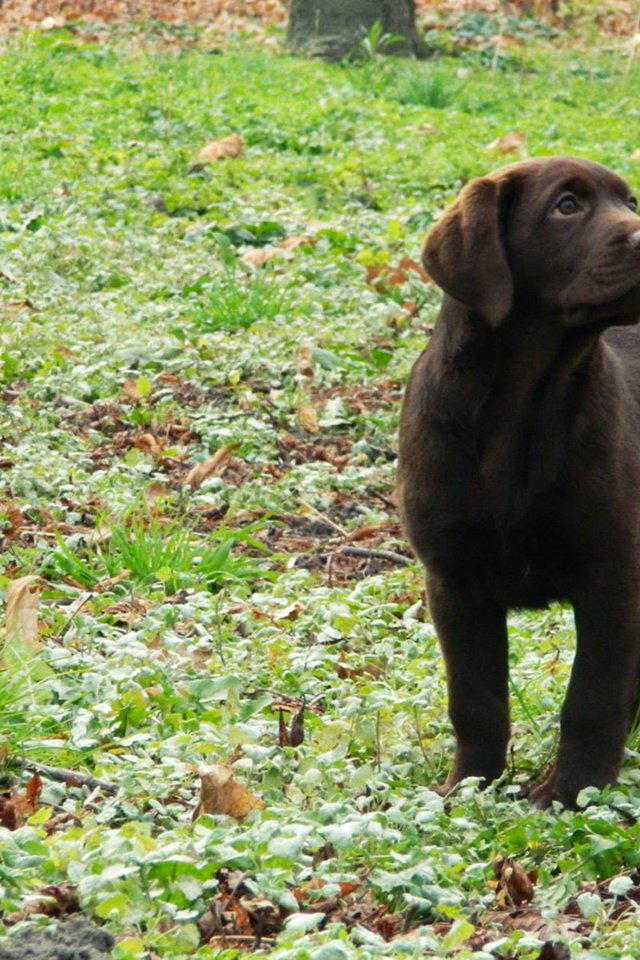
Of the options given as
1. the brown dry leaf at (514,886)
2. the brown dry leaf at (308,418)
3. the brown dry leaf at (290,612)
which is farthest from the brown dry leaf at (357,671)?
the brown dry leaf at (308,418)

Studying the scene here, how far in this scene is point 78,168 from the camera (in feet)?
34.0

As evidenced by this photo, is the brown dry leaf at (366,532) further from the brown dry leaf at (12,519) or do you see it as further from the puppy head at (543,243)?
the puppy head at (543,243)

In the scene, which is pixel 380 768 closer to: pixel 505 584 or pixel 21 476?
pixel 505 584

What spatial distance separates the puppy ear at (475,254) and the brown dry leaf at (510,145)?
7377 millimetres

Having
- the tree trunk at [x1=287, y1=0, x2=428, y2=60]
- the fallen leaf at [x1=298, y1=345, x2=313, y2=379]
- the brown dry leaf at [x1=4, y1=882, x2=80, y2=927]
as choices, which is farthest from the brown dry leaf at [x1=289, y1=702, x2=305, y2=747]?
the tree trunk at [x1=287, y1=0, x2=428, y2=60]

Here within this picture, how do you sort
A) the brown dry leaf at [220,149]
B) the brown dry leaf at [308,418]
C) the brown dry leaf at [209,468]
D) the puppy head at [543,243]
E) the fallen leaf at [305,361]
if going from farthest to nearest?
1. the brown dry leaf at [220,149]
2. the fallen leaf at [305,361]
3. the brown dry leaf at [308,418]
4. the brown dry leaf at [209,468]
5. the puppy head at [543,243]

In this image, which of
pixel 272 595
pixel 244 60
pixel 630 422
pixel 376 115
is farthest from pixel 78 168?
pixel 630 422

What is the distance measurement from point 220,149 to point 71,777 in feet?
25.2

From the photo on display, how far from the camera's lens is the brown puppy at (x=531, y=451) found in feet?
12.7

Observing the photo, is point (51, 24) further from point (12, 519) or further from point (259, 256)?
point (12, 519)

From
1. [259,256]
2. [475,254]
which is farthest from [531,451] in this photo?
[259,256]

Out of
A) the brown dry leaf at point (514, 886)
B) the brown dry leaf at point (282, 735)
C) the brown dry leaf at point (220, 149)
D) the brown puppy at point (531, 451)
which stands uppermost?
the brown puppy at point (531, 451)

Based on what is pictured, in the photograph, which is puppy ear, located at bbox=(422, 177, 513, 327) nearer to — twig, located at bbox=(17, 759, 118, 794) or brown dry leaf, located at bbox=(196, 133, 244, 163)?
twig, located at bbox=(17, 759, 118, 794)

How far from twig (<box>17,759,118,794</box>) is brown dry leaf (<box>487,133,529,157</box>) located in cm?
827
